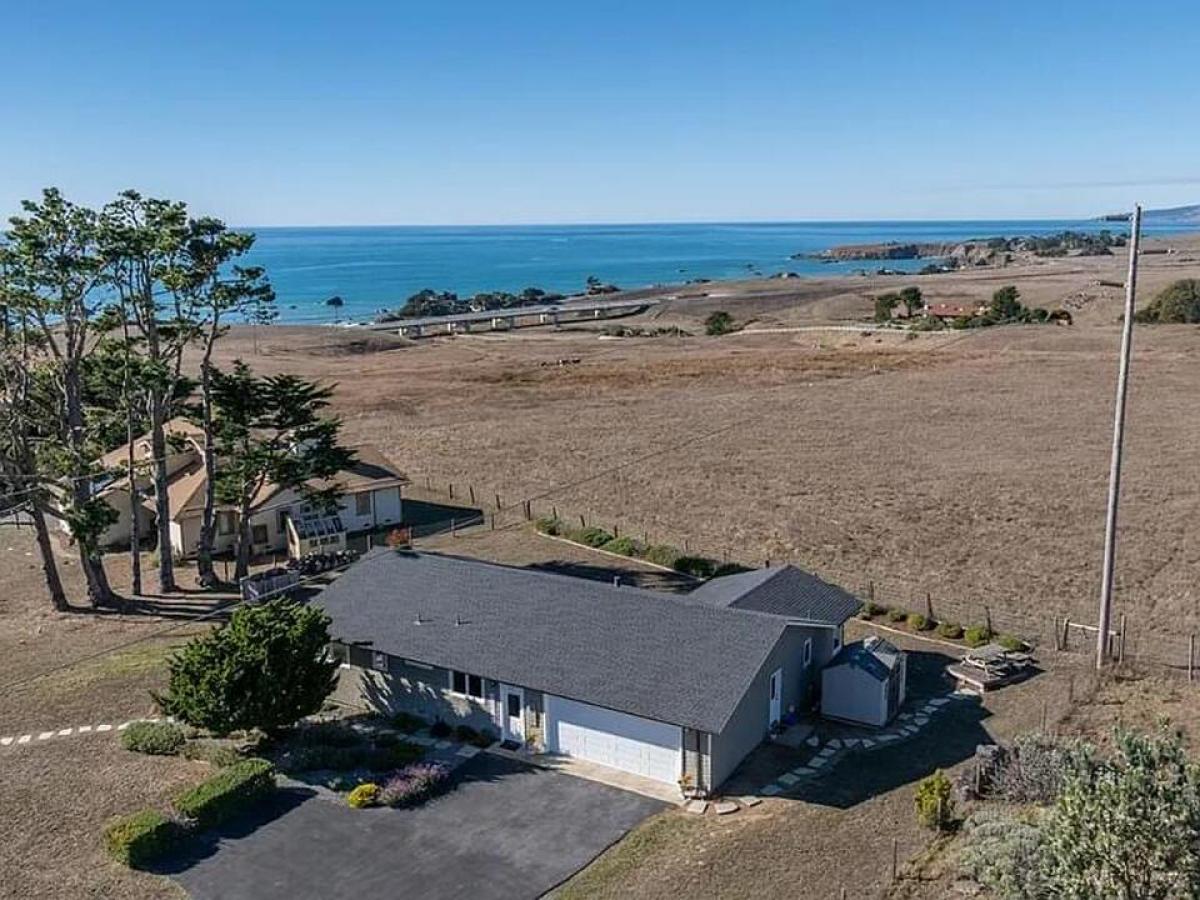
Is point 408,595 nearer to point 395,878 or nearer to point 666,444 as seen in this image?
point 395,878

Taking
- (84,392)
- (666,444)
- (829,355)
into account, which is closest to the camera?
(84,392)

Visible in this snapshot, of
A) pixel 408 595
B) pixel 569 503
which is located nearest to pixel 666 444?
pixel 569 503

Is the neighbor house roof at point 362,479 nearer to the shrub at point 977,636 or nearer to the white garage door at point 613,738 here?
the white garage door at point 613,738

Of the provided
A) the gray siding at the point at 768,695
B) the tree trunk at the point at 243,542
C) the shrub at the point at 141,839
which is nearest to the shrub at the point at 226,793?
the shrub at the point at 141,839

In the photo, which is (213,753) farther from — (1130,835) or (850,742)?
(1130,835)

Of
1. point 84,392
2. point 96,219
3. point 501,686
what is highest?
point 96,219

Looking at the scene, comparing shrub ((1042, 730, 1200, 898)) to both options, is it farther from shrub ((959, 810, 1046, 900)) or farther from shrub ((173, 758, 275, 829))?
shrub ((173, 758, 275, 829))

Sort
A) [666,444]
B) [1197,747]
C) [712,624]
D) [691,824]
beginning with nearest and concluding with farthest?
[691,824]
[1197,747]
[712,624]
[666,444]
